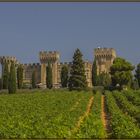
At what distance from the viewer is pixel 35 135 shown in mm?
15133

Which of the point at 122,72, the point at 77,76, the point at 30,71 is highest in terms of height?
the point at 30,71

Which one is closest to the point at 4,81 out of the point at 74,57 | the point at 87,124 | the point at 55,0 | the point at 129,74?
the point at 74,57

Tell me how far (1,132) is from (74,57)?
45226mm

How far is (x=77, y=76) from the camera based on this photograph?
59812 millimetres

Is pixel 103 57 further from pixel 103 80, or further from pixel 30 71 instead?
pixel 103 80

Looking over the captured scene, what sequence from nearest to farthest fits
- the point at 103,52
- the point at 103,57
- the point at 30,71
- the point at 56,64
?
the point at 103,57, the point at 103,52, the point at 56,64, the point at 30,71

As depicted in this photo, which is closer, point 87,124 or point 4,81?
point 87,124

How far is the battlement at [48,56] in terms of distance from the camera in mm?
93625

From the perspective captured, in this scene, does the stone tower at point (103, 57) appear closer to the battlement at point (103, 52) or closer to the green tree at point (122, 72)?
the battlement at point (103, 52)

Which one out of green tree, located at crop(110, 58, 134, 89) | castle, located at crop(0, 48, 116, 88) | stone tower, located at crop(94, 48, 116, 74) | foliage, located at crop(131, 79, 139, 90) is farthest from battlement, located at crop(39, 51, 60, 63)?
green tree, located at crop(110, 58, 134, 89)

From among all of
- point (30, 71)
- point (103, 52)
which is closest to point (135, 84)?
point (103, 52)

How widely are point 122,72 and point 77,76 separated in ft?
20.6

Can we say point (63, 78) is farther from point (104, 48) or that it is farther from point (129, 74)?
point (104, 48)

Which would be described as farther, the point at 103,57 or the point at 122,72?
the point at 103,57
